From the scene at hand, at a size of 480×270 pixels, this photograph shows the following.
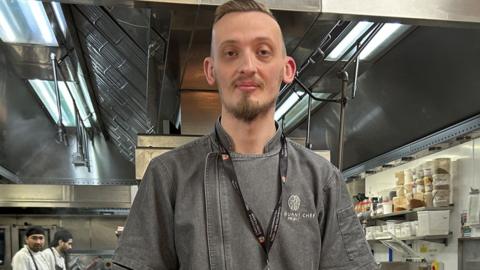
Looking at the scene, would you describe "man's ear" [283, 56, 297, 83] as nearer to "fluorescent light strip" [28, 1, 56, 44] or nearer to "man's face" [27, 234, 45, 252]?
"fluorescent light strip" [28, 1, 56, 44]

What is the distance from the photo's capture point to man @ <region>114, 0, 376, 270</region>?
835 mm

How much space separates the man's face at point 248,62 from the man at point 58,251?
4200mm

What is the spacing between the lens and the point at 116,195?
6207 millimetres

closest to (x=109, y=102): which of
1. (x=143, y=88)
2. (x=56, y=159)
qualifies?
(x=143, y=88)

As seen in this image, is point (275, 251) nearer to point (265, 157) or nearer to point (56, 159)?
point (265, 157)

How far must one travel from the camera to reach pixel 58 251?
4.83 m

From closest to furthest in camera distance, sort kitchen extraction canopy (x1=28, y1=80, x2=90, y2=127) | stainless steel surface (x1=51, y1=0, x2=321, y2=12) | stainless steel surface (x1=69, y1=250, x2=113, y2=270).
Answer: stainless steel surface (x1=51, y1=0, x2=321, y2=12) < kitchen extraction canopy (x1=28, y1=80, x2=90, y2=127) < stainless steel surface (x1=69, y1=250, x2=113, y2=270)

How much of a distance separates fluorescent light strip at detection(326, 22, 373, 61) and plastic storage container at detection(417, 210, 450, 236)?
1.23 metres

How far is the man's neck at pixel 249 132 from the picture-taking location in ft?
2.87

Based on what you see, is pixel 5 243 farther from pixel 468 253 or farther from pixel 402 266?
pixel 468 253

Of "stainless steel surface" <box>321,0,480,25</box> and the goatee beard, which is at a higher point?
"stainless steel surface" <box>321,0,480,25</box>

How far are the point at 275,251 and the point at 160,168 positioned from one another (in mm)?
237

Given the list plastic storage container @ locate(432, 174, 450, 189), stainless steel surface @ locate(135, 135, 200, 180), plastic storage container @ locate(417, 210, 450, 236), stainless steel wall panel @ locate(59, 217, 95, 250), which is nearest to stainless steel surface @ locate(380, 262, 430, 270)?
plastic storage container @ locate(417, 210, 450, 236)

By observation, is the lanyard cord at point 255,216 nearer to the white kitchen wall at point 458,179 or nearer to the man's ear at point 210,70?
the man's ear at point 210,70
